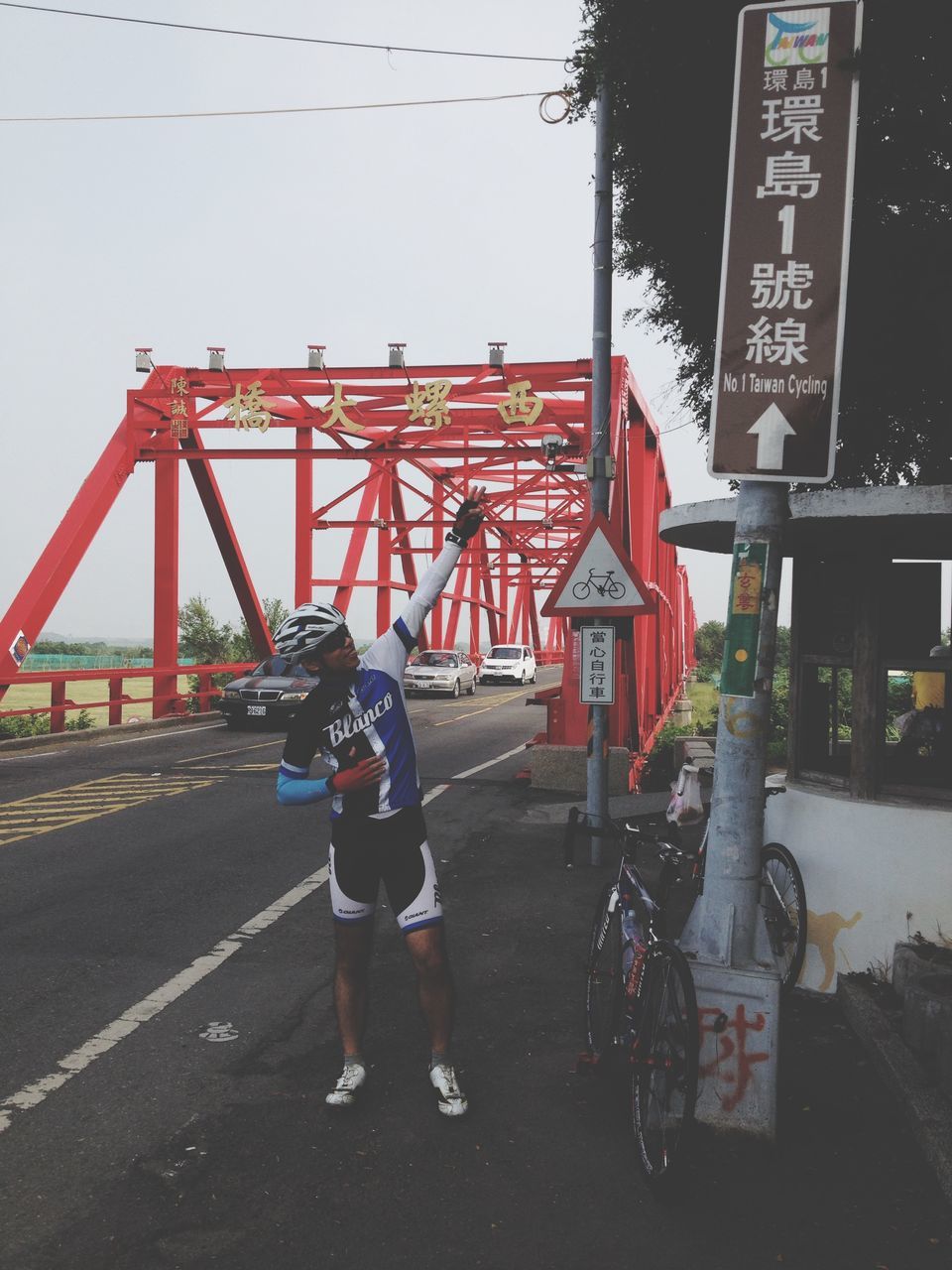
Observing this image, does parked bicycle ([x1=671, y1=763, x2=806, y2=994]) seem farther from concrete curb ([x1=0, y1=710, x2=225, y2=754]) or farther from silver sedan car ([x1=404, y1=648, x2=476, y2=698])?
silver sedan car ([x1=404, y1=648, x2=476, y2=698])

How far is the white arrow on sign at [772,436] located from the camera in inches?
158

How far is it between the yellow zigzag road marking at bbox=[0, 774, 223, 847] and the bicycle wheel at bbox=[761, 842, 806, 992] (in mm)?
6495

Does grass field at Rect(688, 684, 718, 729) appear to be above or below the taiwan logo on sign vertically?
below

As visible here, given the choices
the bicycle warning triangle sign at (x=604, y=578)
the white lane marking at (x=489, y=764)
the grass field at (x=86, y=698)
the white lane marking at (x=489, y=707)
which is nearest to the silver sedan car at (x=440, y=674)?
the white lane marking at (x=489, y=707)

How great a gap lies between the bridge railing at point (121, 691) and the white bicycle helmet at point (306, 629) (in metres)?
13.0

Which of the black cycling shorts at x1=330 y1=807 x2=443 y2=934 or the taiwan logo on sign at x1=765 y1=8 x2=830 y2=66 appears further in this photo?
the taiwan logo on sign at x1=765 y1=8 x2=830 y2=66

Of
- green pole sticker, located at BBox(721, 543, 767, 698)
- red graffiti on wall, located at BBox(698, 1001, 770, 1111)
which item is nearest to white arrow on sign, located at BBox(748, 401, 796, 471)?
green pole sticker, located at BBox(721, 543, 767, 698)

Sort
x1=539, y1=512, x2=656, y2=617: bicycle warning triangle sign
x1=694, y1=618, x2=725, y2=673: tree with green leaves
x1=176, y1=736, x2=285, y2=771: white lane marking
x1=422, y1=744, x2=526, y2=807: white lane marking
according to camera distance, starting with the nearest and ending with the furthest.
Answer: x1=539, y1=512, x2=656, y2=617: bicycle warning triangle sign, x1=422, y1=744, x2=526, y2=807: white lane marking, x1=176, y1=736, x2=285, y2=771: white lane marking, x1=694, y1=618, x2=725, y2=673: tree with green leaves

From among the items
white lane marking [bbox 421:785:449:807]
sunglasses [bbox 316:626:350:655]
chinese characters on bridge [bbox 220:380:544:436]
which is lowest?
white lane marking [bbox 421:785:449:807]

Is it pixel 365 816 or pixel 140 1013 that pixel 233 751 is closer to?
pixel 140 1013

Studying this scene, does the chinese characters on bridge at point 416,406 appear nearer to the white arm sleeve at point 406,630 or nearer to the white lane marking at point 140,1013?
the white lane marking at point 140,1013

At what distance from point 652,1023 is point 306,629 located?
186cm

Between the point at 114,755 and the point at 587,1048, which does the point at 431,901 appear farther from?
the point at 114,755

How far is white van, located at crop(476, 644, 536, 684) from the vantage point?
44.9 meters
